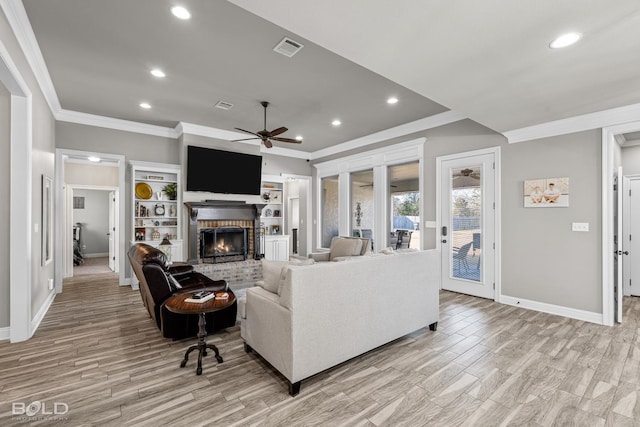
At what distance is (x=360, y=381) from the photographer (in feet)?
7.87

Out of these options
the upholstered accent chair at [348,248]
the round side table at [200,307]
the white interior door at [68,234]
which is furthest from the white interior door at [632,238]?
the white interior door at [68,234]

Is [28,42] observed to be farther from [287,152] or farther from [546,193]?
[546,193]

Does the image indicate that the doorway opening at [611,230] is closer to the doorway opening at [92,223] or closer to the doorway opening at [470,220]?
the doorway opening at [470,220]

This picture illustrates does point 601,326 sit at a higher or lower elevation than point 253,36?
lower

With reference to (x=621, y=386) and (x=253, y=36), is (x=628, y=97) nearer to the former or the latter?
(x=621, y=386)

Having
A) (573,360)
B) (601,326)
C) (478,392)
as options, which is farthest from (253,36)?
(601,326)

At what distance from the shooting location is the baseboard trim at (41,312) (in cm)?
341

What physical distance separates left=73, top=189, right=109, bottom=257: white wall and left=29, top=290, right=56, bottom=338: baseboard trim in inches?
219

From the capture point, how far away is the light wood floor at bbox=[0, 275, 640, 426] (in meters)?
1.99

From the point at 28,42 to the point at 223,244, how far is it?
443 cm

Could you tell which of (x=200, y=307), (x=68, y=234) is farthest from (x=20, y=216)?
(x=68, y=234)

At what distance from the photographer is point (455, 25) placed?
1.95 metres

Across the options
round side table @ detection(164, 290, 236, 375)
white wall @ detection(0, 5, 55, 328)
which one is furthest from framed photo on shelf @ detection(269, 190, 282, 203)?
round side table @ detection(164, 290, 236, 375)

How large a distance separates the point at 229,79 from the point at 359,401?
12.6 feet
